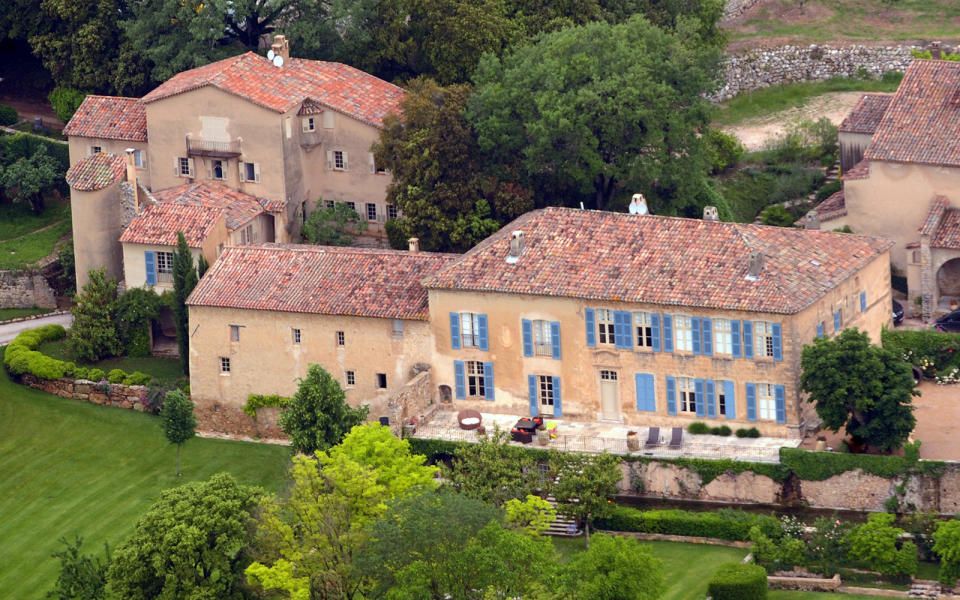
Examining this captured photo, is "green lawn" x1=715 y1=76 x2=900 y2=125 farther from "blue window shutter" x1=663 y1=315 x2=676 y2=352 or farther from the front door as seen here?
"blue window shutter" x1=663 y1=315 x2=676 y2=352

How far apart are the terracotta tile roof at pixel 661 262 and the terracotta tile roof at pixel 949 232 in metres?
5.81

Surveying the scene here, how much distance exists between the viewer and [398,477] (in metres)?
88.1

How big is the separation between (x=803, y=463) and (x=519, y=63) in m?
27.3

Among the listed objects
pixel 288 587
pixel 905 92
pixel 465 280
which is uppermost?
pixel 905 92

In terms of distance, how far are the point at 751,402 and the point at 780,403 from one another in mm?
1148

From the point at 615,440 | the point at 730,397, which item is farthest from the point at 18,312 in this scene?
the point at 730,397

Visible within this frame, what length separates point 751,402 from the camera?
9456 centimetres

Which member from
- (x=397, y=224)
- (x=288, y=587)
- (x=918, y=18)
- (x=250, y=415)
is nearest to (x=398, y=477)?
(x=288, y=587)

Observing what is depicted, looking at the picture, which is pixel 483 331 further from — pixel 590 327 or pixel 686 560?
pixel 686 560

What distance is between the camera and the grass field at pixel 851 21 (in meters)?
129

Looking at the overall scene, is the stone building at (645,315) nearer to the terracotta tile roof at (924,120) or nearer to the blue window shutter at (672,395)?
the blue window shutter at (672,395)

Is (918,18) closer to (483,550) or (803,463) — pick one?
(803,463)

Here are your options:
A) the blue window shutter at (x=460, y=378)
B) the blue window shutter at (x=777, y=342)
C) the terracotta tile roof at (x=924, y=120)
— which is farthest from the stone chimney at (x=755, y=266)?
the terracotta tile roof at (x=924, y=120)

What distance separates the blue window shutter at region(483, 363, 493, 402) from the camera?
98125 millimetres
